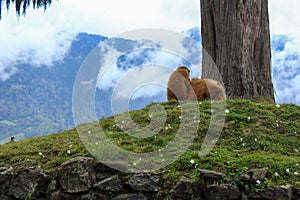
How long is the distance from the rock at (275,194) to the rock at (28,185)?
3.20 m

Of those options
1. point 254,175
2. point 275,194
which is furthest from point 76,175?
point 275,194

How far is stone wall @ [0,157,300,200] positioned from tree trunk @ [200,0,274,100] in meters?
5.34

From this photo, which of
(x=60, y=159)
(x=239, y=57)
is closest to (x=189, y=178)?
(x=60, y=159)

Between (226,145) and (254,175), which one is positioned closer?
(254,175)

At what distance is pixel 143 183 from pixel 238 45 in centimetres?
625

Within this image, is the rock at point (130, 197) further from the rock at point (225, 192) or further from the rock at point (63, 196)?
the rock at point (225, 192)

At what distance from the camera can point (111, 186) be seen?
6.79 meters

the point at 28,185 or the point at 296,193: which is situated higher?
the point at 28,185

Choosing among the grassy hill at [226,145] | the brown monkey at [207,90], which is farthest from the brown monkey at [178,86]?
the grassy hill at [226,145]

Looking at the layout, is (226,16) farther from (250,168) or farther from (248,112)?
(250,168)

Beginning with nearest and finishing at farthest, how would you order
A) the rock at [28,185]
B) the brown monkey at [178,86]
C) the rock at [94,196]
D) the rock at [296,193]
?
1. the rock at [296,193]
2. the rock at [94,196]
3. the rock at [28,185]
4. the brown monkey at [178,86]

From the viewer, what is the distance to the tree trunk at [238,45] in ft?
38.6

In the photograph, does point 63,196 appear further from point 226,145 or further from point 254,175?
point 226,145

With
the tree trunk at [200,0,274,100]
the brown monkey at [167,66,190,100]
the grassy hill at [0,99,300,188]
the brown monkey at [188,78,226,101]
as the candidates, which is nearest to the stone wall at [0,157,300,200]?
the grassy hill at [0,99,300,188]
